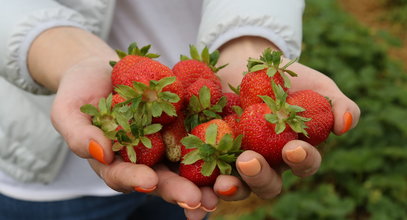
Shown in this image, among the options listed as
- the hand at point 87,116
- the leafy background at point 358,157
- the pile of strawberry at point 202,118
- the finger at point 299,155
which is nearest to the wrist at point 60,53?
the hand at point 87,116

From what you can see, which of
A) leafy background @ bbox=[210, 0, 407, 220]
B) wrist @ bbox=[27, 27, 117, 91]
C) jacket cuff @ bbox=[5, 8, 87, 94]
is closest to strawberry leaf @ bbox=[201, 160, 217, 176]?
wrist @ bbox=[27, 27, 117, 91]

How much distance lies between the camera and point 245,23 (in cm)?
145

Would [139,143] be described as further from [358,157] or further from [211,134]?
[358,157]

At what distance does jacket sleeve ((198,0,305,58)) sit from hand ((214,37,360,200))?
0.03m

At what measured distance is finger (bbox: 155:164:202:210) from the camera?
3.58 ft

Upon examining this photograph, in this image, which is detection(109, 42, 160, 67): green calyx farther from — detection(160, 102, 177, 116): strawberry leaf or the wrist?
detection(160, 102, 177, 116): strawberry leaf

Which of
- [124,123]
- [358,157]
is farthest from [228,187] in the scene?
[358,157]

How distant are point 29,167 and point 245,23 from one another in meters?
0.67

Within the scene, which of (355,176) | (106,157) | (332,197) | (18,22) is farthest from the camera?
(355,176)

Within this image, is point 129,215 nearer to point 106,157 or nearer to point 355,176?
point 106,157

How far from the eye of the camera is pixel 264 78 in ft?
3.98

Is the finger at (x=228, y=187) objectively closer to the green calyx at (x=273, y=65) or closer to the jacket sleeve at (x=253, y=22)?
the green calyx at (x=273, y=65)

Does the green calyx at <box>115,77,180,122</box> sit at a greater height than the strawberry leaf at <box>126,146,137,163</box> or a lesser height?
greater

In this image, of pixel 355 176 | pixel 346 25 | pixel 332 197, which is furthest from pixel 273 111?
pixel 346 25
